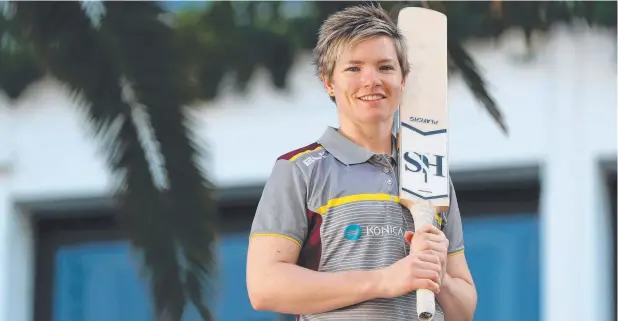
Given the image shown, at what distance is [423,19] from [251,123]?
540 cm

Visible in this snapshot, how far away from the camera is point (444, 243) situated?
295cm

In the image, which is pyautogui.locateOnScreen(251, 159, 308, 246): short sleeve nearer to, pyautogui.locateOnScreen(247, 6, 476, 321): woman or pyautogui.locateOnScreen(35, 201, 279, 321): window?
pyautogui.locateOnScreen(247, 6, 476, 321): woman

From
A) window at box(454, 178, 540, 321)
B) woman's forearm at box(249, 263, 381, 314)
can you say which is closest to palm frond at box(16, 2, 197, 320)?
woman's forearm at box(249, 263, 381, 314)

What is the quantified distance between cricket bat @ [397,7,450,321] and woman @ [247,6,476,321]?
0.11 feet

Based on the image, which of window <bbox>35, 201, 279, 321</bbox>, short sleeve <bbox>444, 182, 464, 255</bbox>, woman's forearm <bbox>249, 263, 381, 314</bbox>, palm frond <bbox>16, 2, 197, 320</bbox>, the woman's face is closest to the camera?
woman's forearm <bbox>249, 263, 381, 314</bbox>

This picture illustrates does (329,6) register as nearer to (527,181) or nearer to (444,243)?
→ (527,181)

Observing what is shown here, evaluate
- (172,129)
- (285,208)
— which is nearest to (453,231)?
(285,208)

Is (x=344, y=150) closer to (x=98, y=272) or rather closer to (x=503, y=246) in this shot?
(x=503, y=246)

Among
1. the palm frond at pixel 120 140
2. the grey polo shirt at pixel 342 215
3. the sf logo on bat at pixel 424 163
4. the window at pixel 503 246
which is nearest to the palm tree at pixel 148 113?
the palm frond at pixel 120 140

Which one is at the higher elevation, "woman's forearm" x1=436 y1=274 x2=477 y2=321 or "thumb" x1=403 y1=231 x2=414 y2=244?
"thumb" x1=403 y1=231 x2=414 y2=244

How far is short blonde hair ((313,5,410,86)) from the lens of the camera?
119 inches

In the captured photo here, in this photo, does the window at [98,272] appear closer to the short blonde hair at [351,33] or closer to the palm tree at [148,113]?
the palm tree at [148,113]

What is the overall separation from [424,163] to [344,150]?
0.17m

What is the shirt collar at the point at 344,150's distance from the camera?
304 cm
